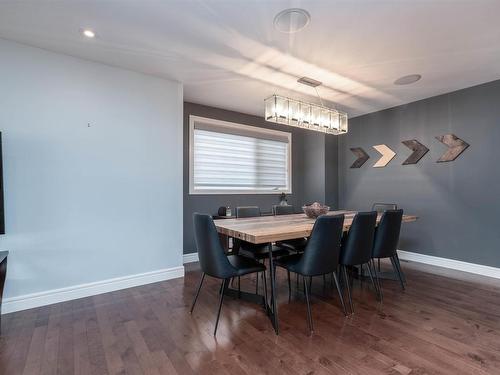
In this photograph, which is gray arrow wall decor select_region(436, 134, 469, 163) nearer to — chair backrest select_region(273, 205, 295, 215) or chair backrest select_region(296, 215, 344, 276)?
chair backrest select_region(273, 205, 295, 215)

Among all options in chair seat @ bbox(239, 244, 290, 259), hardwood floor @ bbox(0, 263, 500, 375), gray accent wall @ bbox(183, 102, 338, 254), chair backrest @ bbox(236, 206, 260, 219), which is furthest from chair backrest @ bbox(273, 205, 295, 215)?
hardwood floor @ bbox(0, 263, 500, 375)

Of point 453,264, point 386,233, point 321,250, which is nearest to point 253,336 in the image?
point 321,250

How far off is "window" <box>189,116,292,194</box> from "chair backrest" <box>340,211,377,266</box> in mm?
2462

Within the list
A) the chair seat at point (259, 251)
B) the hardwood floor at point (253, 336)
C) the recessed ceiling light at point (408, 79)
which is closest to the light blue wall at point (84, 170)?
the hardwood floor at point (253, 336)

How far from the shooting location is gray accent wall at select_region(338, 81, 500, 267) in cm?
347

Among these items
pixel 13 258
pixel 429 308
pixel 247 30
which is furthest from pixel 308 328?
pixel 13 258

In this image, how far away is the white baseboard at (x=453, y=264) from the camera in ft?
11.2

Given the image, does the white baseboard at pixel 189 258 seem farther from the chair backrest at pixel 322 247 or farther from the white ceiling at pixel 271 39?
the white ceiling at pixel 271 39

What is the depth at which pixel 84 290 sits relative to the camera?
2.77 m

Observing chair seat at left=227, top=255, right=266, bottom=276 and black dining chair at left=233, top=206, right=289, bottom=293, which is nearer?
chair seat at left=227, top=255, right=266, bottom=276

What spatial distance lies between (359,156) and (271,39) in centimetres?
330

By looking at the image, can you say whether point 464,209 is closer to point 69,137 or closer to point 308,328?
point 308,328

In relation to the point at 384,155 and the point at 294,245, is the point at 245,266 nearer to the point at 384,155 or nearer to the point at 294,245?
the point at 294,245

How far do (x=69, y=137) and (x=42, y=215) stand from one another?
83cm
